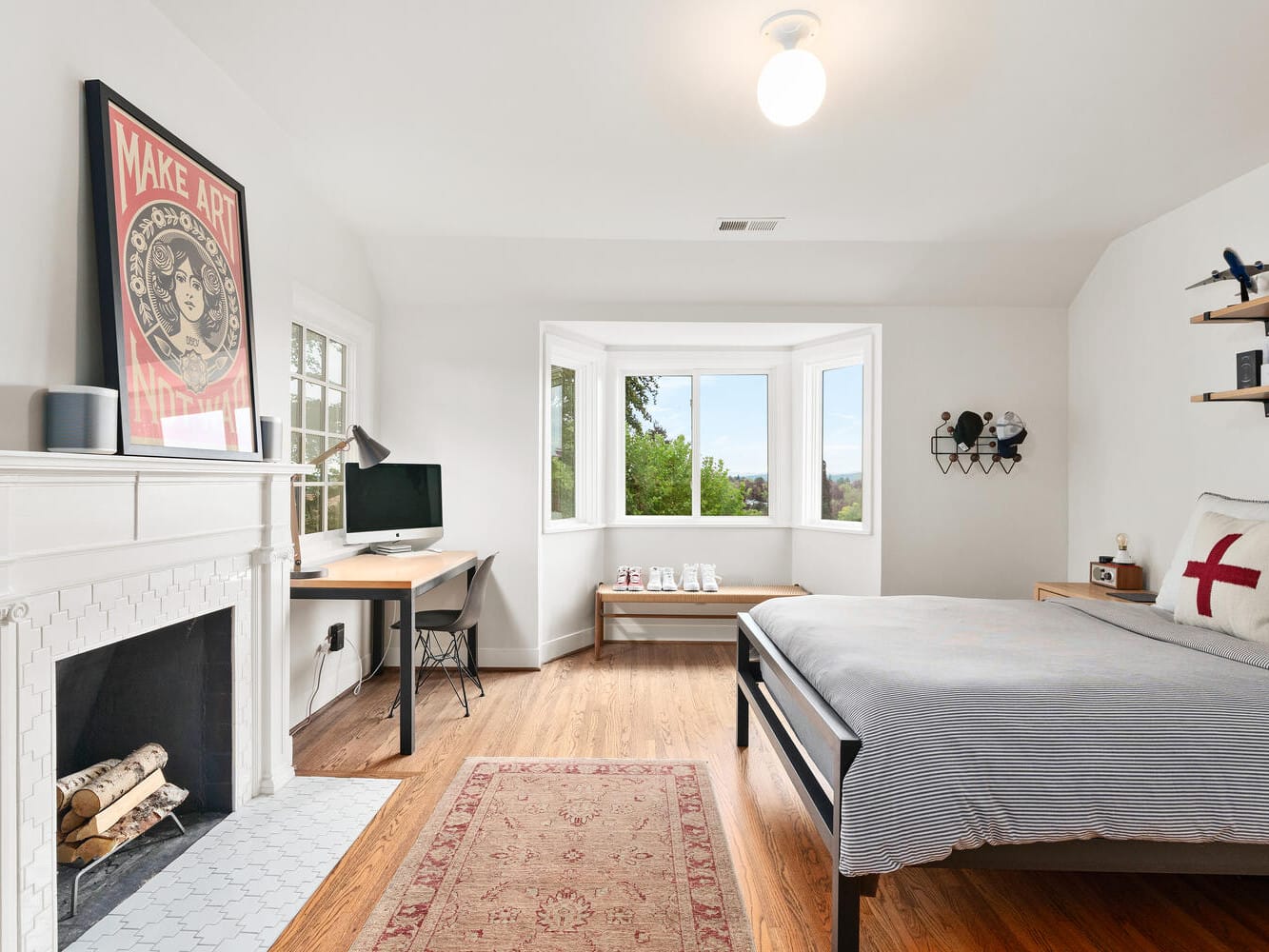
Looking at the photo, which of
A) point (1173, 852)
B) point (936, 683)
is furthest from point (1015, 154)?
point (1173, 852)

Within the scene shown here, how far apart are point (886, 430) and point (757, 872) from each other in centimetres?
302

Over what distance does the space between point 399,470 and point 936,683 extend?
302cm

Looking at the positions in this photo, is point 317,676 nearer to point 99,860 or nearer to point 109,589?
point 99,860

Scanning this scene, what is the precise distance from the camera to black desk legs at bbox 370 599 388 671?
14.2 ft

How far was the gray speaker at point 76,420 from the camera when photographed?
175 centimetres

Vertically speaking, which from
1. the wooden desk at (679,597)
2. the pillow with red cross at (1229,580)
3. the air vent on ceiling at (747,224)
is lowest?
the wooden desk at (679,597)

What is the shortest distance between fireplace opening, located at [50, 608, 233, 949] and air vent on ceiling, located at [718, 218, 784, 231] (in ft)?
9.66

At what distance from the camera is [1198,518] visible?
9.59ft

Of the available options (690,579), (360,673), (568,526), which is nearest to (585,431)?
(568,526)

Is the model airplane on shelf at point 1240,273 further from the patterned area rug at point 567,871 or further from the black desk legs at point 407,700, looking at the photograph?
the black desk legs at point 407,700

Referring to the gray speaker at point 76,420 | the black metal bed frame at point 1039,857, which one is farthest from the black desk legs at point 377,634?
the black metal bed frame at point 1039,857

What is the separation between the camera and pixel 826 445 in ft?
17.1

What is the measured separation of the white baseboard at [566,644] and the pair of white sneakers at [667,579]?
1.29 ft

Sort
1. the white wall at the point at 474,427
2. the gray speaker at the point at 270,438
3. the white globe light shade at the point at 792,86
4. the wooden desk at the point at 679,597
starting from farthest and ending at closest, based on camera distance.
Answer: the wooden desk at the point at 679,597 → the white wall at the point at 474,427 → the gray speaker at the point at 270,438 → the white globe light shade at the point at 792,86
